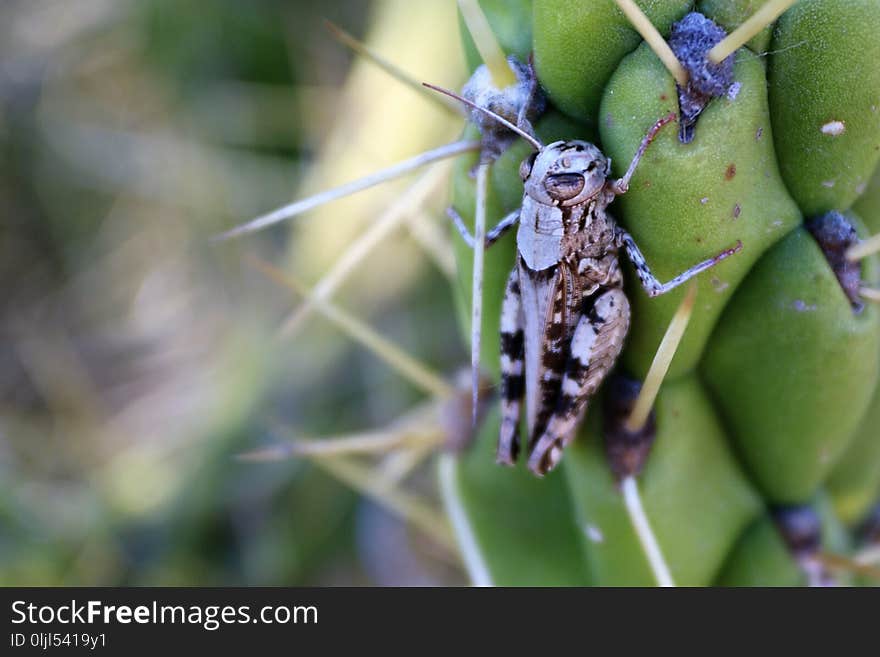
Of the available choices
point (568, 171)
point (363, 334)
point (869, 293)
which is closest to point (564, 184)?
point (568, 171)

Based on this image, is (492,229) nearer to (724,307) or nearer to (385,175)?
(385,175)

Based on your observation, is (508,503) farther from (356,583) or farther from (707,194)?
(356,583)

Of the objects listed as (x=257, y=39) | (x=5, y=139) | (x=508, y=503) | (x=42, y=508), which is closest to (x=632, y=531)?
(x=508, y=503)

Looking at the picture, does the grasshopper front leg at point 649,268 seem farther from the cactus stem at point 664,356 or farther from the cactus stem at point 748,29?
the cactus stem at point 748,29

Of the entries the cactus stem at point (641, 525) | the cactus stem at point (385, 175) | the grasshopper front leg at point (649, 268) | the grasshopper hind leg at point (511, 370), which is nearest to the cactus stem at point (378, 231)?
the cactus stem at point (385, 175)

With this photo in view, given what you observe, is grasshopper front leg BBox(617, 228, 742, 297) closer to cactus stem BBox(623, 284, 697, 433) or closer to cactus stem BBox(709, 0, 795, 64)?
cactus stem BBox(623, 284, 697, 433)

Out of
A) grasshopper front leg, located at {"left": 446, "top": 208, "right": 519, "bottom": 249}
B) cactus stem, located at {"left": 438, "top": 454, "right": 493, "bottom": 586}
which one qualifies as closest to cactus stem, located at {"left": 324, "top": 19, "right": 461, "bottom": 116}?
grasshopper front leg, located at {"left": 446, "top": 208, "right": 519, "bottom": 249}
